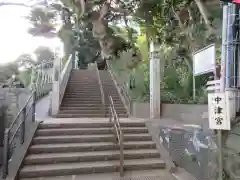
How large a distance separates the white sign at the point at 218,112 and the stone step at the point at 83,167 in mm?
2274

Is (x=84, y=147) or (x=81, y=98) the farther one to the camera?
(x=81, y=98)

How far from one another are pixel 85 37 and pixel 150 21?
1363 cm

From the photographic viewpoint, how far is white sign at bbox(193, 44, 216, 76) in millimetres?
3776

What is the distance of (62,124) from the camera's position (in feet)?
21.4

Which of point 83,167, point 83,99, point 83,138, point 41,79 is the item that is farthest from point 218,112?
point 41,79

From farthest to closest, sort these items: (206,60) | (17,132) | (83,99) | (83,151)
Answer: (83,99)
(83,151)
(17,132)
(206,60)

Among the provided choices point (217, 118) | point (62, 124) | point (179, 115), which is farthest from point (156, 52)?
point (217, 118)

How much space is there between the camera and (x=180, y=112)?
6852mm

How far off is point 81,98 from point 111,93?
1.69m

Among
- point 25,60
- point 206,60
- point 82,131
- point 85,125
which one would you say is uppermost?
point 25,60

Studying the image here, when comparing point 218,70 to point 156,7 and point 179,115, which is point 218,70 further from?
point 156,7

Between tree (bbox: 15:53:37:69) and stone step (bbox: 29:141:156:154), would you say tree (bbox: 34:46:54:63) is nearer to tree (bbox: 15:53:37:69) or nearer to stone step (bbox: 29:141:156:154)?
tree (bbox: 15:53:37:69)

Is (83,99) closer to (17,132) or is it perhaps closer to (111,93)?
(111,93)

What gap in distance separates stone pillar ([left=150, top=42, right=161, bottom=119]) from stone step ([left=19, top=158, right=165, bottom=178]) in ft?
8.69
